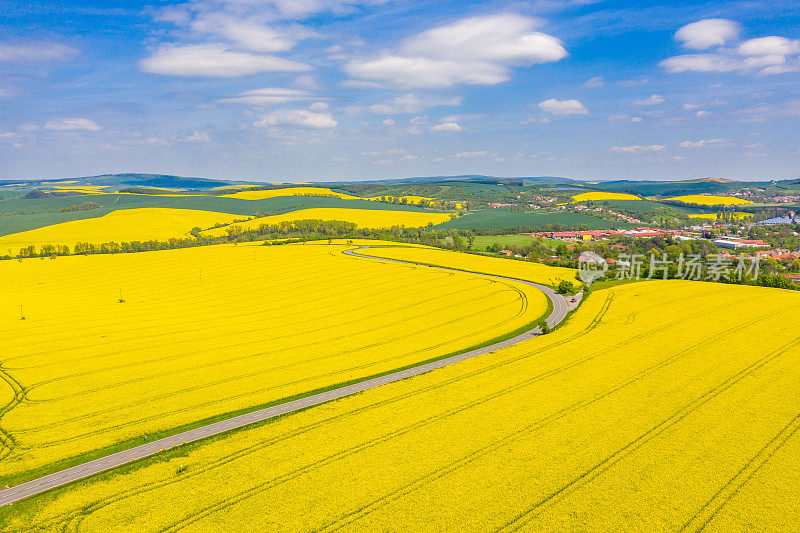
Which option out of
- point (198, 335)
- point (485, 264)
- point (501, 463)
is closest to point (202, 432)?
point (501, 463)

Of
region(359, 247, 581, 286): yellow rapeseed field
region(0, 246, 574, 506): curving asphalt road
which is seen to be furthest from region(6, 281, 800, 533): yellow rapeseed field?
region(359, 247, 581, 286): yellow rapeseed field

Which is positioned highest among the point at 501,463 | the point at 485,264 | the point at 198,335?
the point at 485,264

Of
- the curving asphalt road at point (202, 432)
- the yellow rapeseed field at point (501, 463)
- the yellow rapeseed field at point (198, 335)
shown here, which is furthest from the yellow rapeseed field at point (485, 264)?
the yellow rapeseed field at point (501, 463)

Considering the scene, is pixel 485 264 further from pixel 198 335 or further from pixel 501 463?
pixel 501 463

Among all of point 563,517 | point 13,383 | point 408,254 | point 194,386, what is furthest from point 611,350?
point 408,254

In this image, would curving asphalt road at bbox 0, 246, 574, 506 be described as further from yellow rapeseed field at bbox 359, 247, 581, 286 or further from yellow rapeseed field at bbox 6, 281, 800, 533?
yellow rapeseed field at bbox 359, 247, 581, 286

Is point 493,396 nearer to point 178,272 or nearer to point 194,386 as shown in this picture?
point 194,386

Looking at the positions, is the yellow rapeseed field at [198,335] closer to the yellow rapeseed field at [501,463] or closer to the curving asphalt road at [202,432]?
the curving asphalt road at [202,432]
